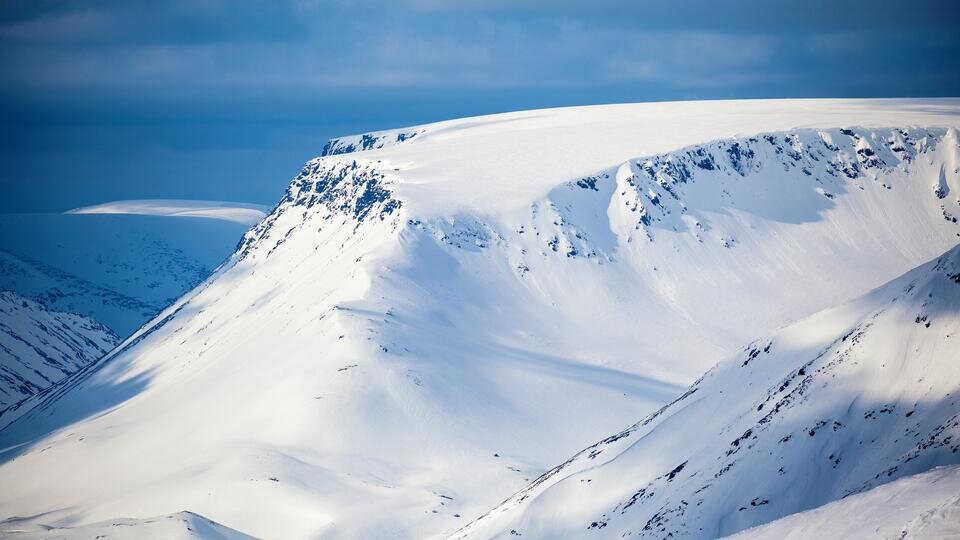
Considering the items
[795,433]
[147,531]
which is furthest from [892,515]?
[147,531]

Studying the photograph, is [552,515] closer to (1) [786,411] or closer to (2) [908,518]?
(1) [786,411]

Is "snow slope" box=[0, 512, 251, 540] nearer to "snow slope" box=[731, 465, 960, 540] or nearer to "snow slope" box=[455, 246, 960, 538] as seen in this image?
"snow slope" box=[455, 246, 960, 538]

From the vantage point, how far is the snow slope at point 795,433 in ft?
254

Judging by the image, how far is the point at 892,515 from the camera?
5344cm

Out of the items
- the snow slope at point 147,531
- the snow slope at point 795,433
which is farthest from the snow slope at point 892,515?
the snow slope at point 147,531

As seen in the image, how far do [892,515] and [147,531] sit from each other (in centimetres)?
11381

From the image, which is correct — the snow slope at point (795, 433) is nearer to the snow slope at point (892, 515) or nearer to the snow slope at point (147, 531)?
the snow slope at point (892, 515)

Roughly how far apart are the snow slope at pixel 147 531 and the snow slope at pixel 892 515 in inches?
3854

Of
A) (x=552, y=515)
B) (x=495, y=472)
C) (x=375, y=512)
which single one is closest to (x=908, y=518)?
(x=552, y=515)

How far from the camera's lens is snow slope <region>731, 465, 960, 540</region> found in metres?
47.3

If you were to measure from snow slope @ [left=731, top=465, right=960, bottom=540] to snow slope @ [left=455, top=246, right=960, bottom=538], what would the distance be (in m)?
1.26

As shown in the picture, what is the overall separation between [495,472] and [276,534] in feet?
144

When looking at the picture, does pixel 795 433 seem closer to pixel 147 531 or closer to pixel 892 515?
pixel 892 515

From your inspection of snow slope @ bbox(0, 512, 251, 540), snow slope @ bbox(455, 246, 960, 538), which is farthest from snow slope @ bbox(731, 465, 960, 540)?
snow slope @ bbox(0, 512, 251, 540)
